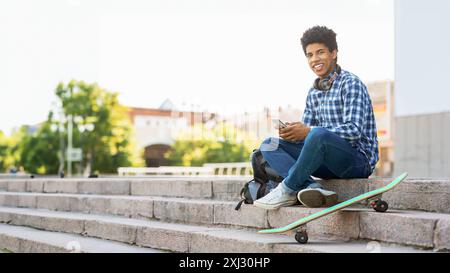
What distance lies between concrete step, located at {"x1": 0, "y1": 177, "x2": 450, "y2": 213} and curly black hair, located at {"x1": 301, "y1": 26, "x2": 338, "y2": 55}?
1094mm

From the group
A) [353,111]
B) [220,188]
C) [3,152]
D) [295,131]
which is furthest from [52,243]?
[3,152]

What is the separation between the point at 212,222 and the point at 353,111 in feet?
6.05

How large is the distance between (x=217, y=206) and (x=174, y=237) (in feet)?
1.77

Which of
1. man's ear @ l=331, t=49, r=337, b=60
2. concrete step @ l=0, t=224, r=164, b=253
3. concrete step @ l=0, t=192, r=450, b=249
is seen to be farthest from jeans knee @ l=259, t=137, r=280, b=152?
concrete step @ l=0, t=224, r=164, b=253

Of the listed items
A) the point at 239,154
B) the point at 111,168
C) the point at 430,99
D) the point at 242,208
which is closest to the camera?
the point at 242,208

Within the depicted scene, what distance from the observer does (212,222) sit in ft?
18.1

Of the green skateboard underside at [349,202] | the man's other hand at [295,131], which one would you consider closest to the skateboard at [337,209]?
the green skateboard underside at [349,202]

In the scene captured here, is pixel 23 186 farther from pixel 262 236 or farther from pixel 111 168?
pixel 111 168

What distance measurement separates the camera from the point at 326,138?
4.28 metres

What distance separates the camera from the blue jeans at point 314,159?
4277mm

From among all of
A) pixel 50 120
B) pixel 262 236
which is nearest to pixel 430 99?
pixel 262 236

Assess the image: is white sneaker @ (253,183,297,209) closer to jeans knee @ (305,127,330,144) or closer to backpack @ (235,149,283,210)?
backpack @ (235,149,283,210)

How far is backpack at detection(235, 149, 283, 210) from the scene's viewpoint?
4.98 m

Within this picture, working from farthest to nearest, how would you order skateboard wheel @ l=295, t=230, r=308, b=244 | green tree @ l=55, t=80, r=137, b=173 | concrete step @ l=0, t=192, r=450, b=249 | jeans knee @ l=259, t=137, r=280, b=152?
green tree @ l=55, t=80, r=137, b=173, jeans knee @ l=259, t=137, r=280, b=152, skateboard wheel @ l=295, t=230, r=308, b=244, concrete step @ l=0, t=192, r=450, b=249
